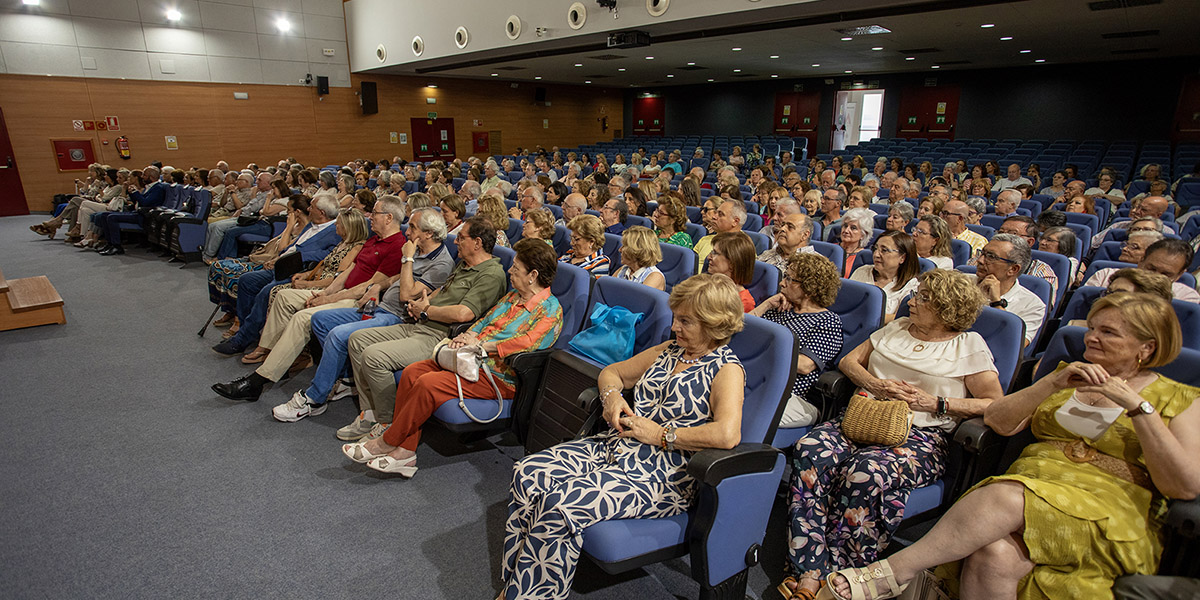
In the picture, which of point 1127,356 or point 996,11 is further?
point 996,11

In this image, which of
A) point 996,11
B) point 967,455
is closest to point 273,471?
point 967,455

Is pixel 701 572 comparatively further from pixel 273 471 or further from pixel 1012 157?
pixel 1012 157

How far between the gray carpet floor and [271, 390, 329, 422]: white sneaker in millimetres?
48

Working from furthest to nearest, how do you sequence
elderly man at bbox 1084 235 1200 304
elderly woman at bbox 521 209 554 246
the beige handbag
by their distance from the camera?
elderly woman at bbox 521 209 554 246 → elderly man at bbox 1084 235 1200 304 → the beige handbag

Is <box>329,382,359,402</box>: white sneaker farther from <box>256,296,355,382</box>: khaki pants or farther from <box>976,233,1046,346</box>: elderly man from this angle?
<box>976,233,1046,346</box>: elderly man

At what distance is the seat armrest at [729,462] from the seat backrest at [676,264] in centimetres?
180

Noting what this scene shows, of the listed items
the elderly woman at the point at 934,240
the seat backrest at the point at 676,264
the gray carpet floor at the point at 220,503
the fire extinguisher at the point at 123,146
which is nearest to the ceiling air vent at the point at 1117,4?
the elderly woman at the point at 934,240

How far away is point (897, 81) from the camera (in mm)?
15828

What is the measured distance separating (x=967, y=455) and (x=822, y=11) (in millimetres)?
6583

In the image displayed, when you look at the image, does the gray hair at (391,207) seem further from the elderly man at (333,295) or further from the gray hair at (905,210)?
the gray hair at (905,210)

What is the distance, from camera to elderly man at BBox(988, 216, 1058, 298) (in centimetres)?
346

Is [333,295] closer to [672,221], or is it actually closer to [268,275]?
[268,275]

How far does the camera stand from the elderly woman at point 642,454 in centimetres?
177

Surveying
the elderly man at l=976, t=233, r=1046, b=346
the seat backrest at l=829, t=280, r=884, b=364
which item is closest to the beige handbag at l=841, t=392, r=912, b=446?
the seat backrest at l=829, t=280, r=884, b=364
